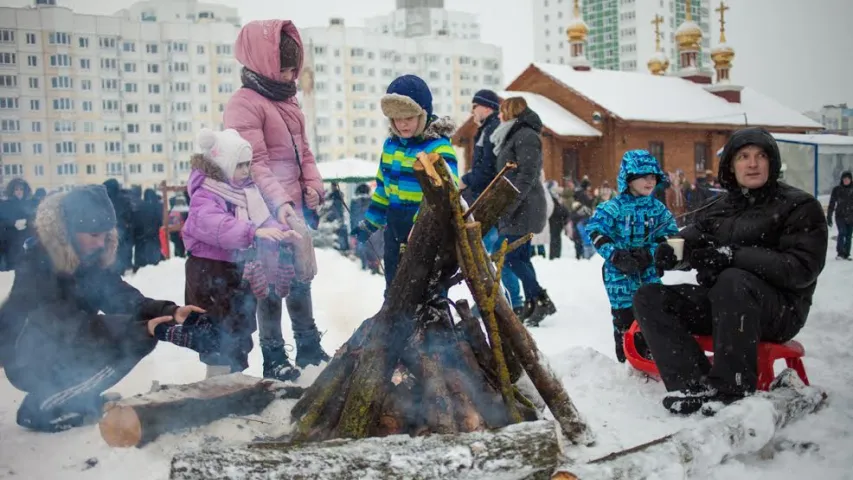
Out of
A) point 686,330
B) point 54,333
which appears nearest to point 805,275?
point 686,330

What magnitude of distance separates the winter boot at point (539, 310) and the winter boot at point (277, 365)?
97.1 inches

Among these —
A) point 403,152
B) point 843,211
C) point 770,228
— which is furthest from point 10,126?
point 843,211

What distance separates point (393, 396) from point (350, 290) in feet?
18.5

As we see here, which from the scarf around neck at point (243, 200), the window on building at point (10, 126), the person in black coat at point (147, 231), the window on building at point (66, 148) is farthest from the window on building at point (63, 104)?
the person in black coat at point (147, 231)

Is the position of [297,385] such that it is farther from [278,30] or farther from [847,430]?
[847,430]

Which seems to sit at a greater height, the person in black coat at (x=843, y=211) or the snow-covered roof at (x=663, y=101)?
the snow-covered roof at (x=663, y=101)

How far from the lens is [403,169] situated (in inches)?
163

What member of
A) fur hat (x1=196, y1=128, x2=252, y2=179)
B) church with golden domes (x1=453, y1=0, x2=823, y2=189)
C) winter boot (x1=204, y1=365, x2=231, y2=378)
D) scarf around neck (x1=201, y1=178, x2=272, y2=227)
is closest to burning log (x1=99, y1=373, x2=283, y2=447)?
winter boot (x1=204, y1=365, x2=231, y2=378)

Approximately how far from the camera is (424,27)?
38094 mm

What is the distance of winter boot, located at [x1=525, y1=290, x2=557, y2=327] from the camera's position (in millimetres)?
5875

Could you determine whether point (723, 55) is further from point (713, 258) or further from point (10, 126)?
point (10, 126)

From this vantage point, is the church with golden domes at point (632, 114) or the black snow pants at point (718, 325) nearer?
the black snow pants at point (718, 325)

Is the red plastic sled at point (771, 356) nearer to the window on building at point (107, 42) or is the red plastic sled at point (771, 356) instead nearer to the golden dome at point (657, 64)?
the window on building at point (107, 42)

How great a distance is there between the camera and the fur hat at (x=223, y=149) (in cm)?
377
